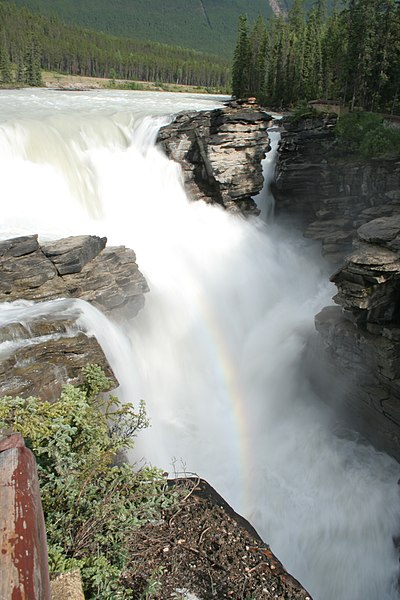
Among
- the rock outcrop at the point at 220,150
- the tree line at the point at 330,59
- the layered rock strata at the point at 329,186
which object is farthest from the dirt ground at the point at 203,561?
the tree line at the point at 330,59

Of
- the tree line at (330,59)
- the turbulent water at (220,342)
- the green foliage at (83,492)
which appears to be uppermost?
the tree line at (330,59)

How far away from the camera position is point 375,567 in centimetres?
1016

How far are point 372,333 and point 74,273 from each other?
8.67 m

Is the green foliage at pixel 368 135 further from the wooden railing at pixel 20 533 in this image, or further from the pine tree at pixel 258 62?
the pine tree at pixel 258 62

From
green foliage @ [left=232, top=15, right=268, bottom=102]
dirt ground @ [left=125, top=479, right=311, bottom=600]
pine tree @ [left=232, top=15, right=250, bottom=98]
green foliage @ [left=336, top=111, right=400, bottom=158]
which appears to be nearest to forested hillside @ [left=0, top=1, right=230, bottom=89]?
pine tree @ [left=232, top=15, right=250, bottom=98]

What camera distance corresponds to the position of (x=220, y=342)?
56.2ft

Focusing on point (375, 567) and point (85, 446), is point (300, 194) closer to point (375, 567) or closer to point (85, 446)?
point (375, 567)

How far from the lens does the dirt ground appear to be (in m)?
5.11

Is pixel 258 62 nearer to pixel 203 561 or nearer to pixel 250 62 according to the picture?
pixel 250 62

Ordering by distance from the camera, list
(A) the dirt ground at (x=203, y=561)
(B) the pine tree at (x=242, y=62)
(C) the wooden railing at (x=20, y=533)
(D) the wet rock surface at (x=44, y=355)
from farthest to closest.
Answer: (B) the pine tree at (x=242, y=62) < (D) the wet rock surface at (x=44, y=355) < (A) the dirt ground at (x=203, y=561) < (C) the wooden railing at (x=20, y=533)

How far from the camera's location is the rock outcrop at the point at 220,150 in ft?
73.8

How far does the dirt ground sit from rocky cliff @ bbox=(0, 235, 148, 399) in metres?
4.31

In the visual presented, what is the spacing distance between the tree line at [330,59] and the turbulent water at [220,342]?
15095mm

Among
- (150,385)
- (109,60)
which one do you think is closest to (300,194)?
(150,385)
